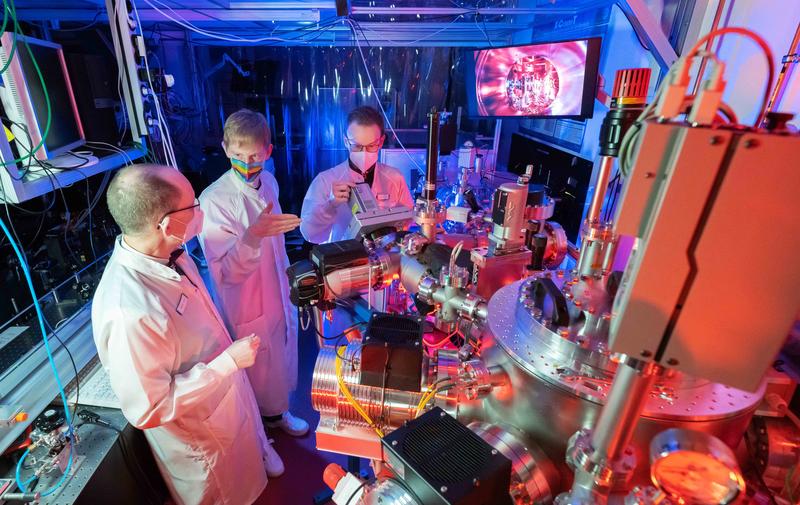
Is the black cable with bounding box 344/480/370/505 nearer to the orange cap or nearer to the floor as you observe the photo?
the orange cap

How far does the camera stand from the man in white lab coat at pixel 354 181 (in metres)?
2.17

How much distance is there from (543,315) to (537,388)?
159 millimetres

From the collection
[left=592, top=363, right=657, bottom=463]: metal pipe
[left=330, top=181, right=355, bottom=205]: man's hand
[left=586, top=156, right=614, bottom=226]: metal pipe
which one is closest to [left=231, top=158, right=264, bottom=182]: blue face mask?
[left=330, top=181, right=355, bottom=205]: man's hand

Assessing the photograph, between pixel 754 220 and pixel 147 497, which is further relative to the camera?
pixel 147 497

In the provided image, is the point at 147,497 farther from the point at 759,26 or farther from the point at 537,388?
the point at 759,26

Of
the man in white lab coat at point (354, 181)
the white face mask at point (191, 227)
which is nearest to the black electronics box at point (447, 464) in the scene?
the white face mask at point (191, 227)

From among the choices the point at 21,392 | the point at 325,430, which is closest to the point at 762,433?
the point at 325,430

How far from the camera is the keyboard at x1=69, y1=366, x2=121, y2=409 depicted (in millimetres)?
1636

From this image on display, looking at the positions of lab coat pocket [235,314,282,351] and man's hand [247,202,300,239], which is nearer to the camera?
man's hand [247,202,300,239]

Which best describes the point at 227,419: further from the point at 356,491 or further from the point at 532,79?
the point at 532,79

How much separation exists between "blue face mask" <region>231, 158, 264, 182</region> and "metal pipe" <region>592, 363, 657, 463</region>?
1741 millimetres

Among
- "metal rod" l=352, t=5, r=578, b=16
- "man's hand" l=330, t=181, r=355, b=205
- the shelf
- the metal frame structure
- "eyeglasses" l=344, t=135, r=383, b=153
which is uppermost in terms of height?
"metal rod" l=352, t=5, r=578, b=16

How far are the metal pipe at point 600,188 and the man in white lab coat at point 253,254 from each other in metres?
1.29

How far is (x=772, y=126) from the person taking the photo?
0.45 meters
